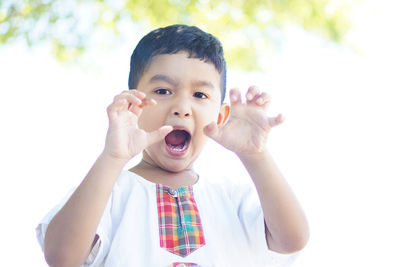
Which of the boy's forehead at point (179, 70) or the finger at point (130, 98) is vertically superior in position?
the boy's forehead at point (179, 70)

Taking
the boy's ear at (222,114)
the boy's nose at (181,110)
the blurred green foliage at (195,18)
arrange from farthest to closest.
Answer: the blurred green foliage at (195,18)
the boy's ear at (222,114)
the boy's nose at (181,110)

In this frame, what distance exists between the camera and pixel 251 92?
3.99ft

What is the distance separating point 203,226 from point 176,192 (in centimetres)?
12

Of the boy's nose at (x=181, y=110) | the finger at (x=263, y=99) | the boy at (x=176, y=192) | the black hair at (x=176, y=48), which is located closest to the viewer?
the boy at (x=176, y=192)

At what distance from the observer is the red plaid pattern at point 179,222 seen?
3.92ft

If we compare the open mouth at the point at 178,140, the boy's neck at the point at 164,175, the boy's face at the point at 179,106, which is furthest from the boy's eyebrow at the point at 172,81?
the boy's neck at the point at 164,175

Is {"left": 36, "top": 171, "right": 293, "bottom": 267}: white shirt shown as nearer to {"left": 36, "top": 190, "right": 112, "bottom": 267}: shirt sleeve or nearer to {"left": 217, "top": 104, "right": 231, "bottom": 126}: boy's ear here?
{"left": 36, "top": 190, "right": 112, "bottom": 267}: shirt sleeve

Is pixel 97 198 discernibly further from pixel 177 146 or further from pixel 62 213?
pixel 177 146

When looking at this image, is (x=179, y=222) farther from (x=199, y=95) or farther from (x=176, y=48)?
(x=176, y=48)

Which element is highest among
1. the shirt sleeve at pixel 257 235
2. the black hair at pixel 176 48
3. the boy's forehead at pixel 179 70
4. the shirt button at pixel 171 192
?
the black hair at pixel 176 48

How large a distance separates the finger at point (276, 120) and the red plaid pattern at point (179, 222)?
0.30 m

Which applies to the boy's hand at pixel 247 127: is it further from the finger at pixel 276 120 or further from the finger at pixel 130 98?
the finger at pixel 130 98

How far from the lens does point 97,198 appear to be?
109 centimetres

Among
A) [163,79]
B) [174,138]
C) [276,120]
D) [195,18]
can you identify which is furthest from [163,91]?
[195,18]
